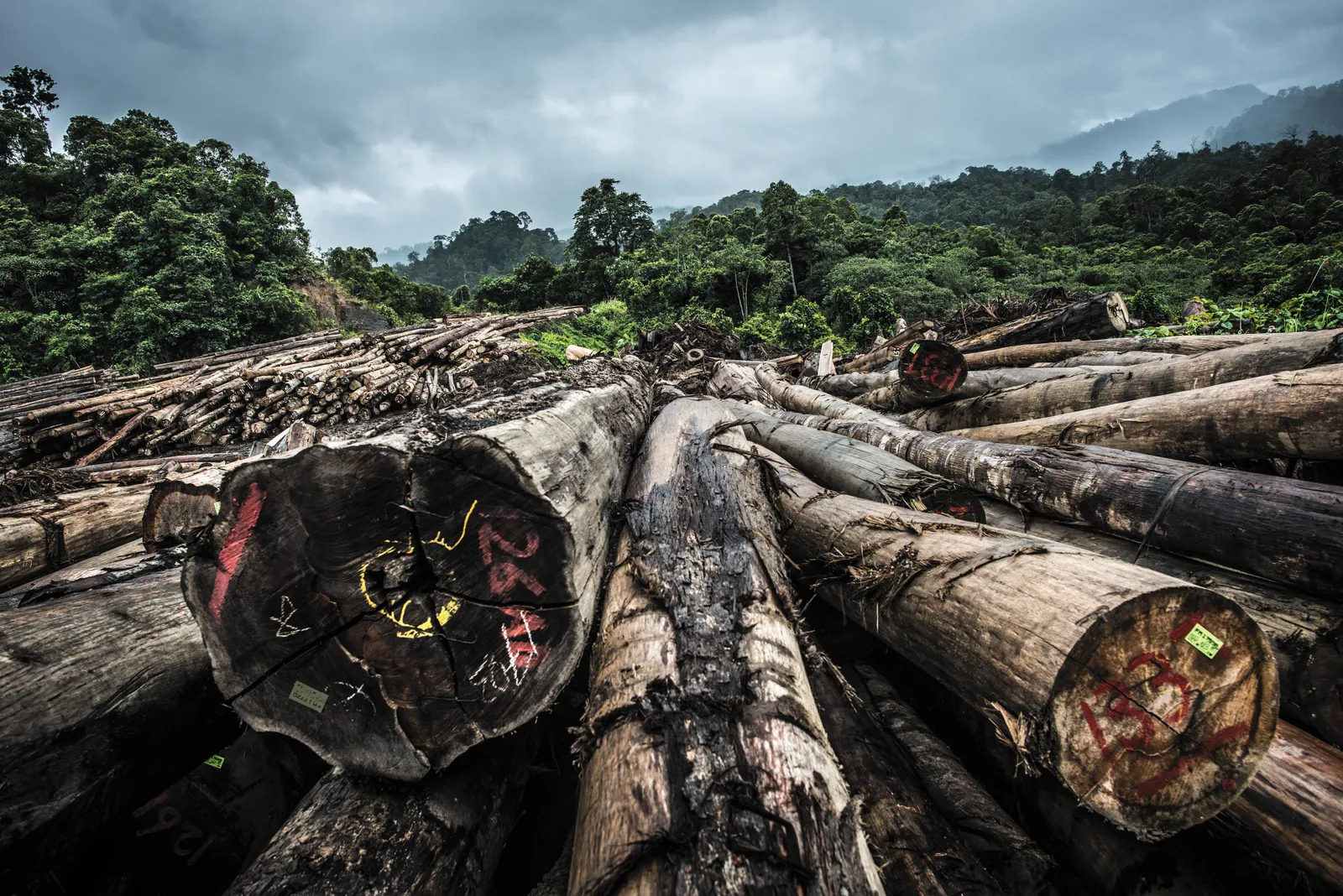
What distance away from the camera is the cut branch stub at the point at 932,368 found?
546cm

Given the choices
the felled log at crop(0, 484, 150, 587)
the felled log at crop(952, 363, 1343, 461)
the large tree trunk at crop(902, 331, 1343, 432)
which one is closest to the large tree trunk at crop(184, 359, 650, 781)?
the felled log at crop(0, 484, 150, 587)

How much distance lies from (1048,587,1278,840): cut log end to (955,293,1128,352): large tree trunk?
25.1 feet

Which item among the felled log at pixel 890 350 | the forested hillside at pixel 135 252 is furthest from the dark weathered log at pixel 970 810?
the forested hillside at pixel 135 252

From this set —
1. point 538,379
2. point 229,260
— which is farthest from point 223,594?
point 229,260

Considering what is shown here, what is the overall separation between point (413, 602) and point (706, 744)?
968 millimetres

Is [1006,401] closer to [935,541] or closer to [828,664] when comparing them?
[935,541]

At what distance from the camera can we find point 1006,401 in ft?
16.3

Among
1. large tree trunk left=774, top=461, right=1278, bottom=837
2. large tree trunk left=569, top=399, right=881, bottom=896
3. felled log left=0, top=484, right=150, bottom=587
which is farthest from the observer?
felled log left=0, top=484, right=150, bottom=587

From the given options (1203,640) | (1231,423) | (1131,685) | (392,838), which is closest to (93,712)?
(392,838)

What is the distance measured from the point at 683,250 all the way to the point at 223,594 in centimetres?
2900

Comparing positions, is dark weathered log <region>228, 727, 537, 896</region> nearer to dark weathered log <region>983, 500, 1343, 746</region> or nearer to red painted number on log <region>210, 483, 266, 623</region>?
red painted number on log <region>210, 483, 266, 623</region>

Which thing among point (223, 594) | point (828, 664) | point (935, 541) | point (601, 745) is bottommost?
point (828, 664)

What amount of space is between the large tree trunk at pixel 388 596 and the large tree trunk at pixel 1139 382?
16.2 ft

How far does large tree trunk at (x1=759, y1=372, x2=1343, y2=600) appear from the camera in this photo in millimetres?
2016
